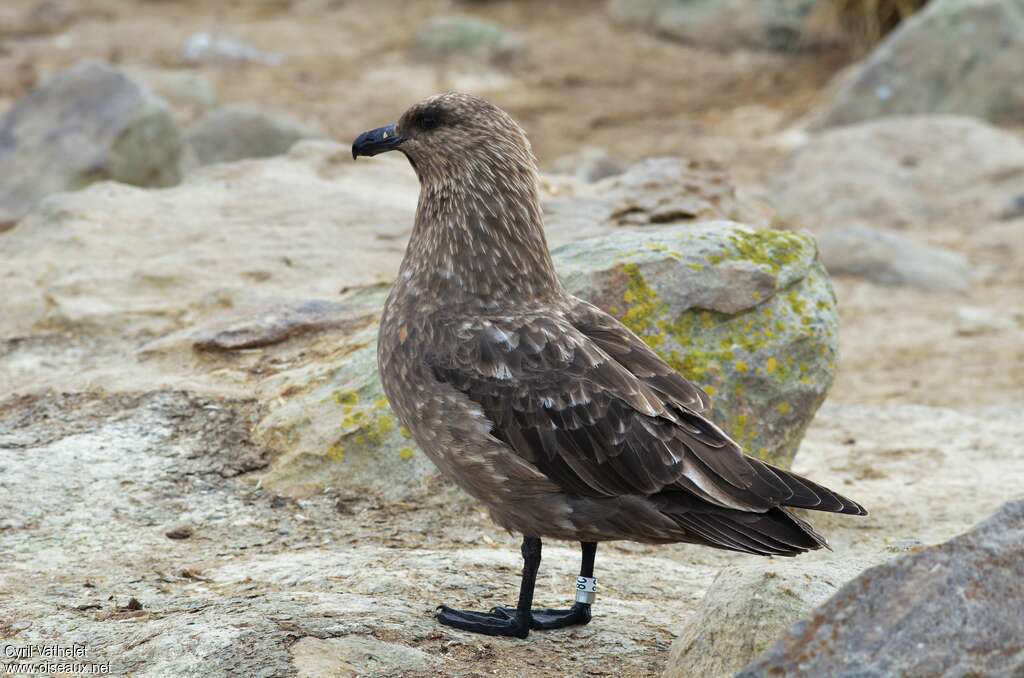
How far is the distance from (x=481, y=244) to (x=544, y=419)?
73 cm

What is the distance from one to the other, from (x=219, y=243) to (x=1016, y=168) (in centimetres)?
782

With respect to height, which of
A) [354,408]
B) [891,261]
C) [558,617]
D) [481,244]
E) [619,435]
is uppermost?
[481,244]

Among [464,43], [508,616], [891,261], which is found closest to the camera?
[508,616]

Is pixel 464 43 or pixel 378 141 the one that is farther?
pixel 464 43

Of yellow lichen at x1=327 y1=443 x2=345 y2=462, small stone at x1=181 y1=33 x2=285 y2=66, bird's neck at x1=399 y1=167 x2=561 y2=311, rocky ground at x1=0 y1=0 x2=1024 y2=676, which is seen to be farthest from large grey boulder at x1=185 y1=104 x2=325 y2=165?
bird's neck at x1=399 y1=167 x2=561 y2=311

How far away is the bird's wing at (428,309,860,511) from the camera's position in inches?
156

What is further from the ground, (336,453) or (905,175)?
(905,175)

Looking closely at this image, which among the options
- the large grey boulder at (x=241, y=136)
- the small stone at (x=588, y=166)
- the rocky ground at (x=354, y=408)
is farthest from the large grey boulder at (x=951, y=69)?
the large grey boulder at (x=241, y=136)

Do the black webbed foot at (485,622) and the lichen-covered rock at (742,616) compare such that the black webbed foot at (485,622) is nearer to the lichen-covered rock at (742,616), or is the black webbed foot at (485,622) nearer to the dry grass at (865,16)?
the lichen-covered rock at (742,616)

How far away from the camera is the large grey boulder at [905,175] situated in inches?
468

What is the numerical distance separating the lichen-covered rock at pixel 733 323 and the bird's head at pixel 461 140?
994 mm

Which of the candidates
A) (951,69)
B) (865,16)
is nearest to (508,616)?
(951,69)

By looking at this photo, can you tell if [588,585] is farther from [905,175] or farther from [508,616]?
[905,175]

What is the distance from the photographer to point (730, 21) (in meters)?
17.5
